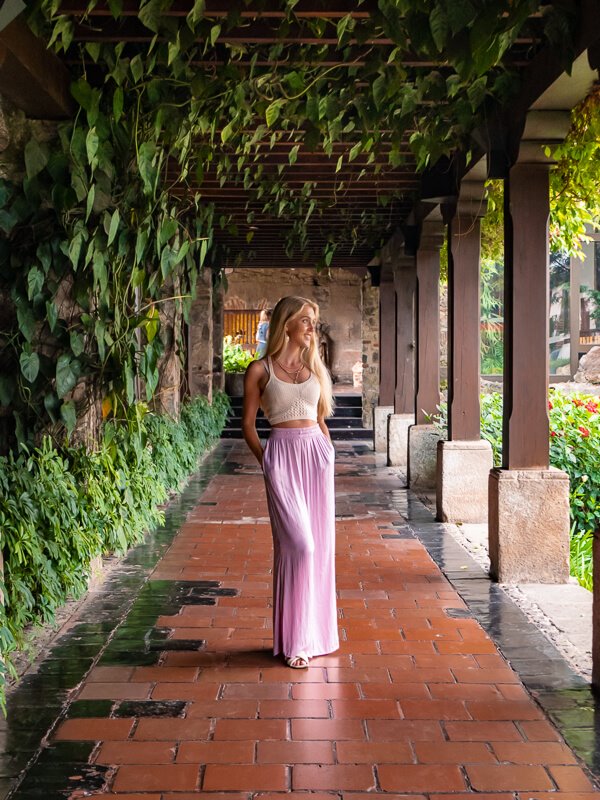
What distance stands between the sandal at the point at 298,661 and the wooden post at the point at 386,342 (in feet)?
28.3

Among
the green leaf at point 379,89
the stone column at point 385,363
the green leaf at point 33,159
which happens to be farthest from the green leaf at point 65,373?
the stone column at point 385,363

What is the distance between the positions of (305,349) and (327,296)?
16.1 meters

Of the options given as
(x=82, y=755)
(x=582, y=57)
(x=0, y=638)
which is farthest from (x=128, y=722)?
(x=582, y=57)

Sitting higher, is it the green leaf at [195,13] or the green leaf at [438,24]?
the green leaf at [195,13]

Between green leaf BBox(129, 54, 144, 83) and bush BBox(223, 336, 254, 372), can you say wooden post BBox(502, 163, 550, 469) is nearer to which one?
green leaf BBox(129, 54, 144, 83)

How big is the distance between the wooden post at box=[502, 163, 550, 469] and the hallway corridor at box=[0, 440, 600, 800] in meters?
0.81

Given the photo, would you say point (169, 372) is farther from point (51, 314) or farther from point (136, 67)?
point (136, 67)

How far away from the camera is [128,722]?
2822 millimetres

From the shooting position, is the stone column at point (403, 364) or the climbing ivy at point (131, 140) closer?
the climbing ivy at point (131, 140)

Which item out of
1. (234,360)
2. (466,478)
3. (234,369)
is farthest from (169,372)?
(234,360)

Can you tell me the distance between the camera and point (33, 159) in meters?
3.84

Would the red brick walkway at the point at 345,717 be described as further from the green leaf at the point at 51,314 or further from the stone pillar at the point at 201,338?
the stone pillar at the point at 201,338

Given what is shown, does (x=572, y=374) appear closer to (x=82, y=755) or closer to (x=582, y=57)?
(x=582, y=57)

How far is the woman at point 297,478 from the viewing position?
11.1ft
